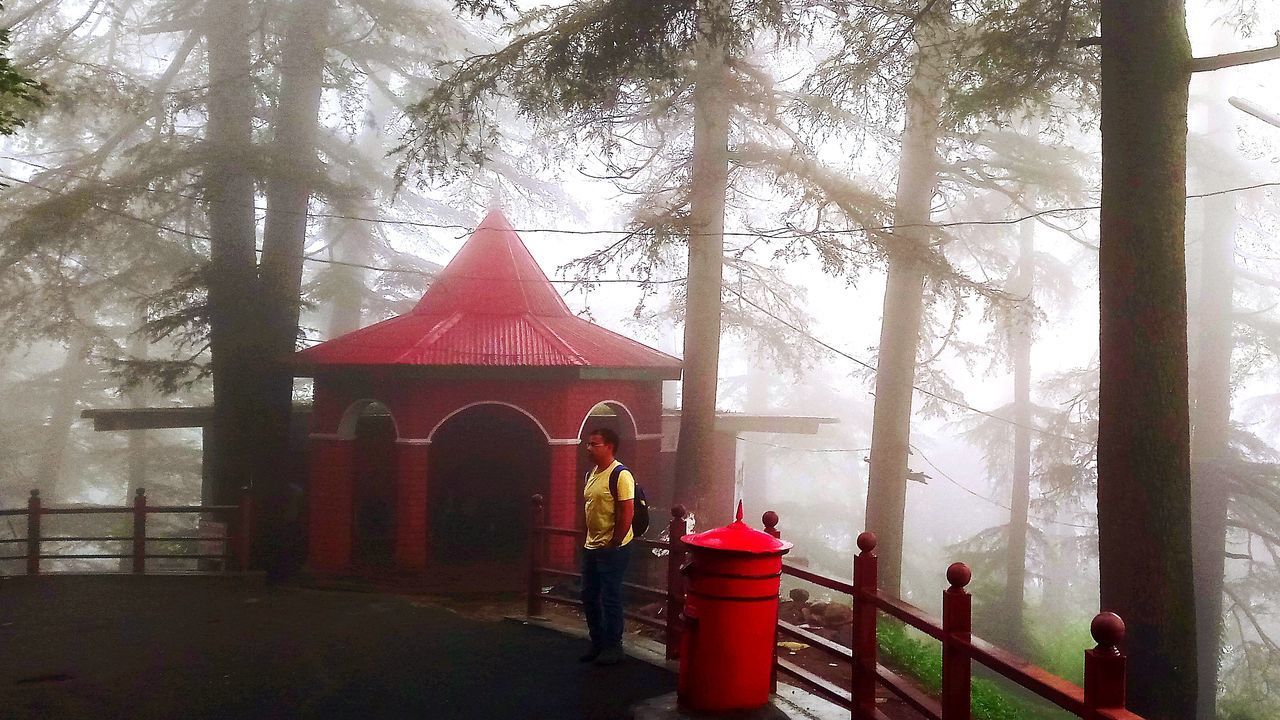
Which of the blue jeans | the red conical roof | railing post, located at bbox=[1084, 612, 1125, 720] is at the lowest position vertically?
the blue jeans

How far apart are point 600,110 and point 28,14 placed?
414 inches

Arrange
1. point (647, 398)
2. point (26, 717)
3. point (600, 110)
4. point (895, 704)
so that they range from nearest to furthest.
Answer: point (26, 717) → point (895, 704) → point (600, 110) → point (647, 398)

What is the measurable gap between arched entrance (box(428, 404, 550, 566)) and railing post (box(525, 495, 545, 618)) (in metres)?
6.41

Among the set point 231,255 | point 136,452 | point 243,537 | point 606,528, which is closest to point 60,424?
point 136,452

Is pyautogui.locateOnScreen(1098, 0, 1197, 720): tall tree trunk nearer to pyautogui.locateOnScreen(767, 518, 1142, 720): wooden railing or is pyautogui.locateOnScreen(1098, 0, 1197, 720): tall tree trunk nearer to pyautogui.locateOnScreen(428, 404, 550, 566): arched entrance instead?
pyautogui.locateOnScreen(767, 518, 1142, 720): wooden railing

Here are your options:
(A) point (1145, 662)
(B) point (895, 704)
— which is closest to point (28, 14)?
(B) point (895, 704)

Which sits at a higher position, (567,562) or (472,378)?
(472,378)

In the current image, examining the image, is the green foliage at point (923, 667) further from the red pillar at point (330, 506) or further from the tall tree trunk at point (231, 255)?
the tall tree trunk at point (231, 255)

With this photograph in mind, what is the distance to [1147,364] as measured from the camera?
6359mm

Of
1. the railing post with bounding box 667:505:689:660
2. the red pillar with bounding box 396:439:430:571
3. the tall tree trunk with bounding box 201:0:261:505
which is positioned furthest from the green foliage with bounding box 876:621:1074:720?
the tall tree trunk with bounding box 201:0:261:505

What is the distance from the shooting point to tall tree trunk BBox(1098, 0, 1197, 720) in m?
6.21

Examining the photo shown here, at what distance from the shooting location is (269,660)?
7.57 meters

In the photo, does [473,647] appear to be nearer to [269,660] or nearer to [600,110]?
[269,660]

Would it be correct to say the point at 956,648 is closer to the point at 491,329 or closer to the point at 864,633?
the point at 864,633
